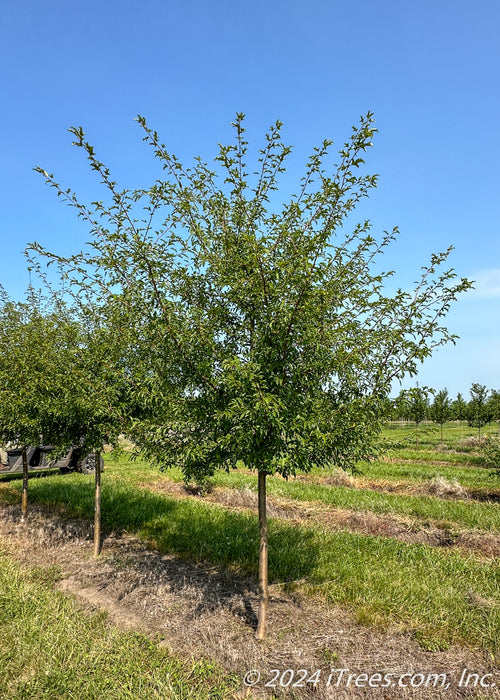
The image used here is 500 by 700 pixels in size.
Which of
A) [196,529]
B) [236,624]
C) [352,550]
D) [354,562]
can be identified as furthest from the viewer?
[196,529]

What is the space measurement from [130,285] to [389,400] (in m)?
3.44

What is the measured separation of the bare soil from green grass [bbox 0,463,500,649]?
0.33 metres

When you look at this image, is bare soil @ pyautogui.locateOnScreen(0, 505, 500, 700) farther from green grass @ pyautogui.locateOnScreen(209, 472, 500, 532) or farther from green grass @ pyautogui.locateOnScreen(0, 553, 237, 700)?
green grass @ pyautogui.locateOnScreen(209, 472, 500, 532)

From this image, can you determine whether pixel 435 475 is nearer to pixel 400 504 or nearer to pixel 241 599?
pixel 400 504

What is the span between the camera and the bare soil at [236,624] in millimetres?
4289

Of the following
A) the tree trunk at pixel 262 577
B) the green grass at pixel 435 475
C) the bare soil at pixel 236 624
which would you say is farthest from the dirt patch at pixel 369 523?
the green grass at pixel 435 475

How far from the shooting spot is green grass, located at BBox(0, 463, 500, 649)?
5.20 metres

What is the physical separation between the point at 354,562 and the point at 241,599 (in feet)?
6.95

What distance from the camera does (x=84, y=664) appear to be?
4238 mm

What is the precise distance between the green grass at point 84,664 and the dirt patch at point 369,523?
A: 6049 mm

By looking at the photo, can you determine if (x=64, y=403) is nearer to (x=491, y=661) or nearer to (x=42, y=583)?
(x=42, y=583)

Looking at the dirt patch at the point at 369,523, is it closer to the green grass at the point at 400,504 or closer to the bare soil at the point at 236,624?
the green grass at the point at 400,504

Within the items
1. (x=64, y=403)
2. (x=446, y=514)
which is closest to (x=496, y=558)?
(x=446, y=514)

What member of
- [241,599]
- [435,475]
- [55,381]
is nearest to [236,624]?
[241,599]
